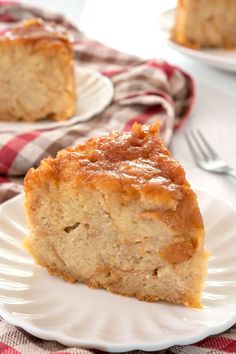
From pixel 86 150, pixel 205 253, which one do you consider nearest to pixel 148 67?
pixel 86 150

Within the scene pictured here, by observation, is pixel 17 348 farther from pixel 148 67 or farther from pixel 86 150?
pixel 148 67

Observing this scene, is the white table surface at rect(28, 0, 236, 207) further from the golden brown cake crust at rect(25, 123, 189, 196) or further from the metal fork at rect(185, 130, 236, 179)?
the golden brown cake crust at rect(25, 123, 189, 196)

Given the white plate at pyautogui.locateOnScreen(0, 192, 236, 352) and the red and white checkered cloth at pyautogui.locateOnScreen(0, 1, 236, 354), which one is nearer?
the white plate at pyautogui.locateOnScreen(0, 192, 236, 352)

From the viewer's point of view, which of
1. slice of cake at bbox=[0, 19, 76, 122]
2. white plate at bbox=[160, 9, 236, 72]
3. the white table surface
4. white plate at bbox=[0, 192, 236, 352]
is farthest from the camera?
white plate at bbox=[160, 9, 236, 72]

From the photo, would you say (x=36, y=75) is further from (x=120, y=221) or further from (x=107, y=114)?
(x=120, y=221)

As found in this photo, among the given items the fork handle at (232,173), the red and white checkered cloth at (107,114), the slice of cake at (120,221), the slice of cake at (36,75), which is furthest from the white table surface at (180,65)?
the slice of cake at (120,221)

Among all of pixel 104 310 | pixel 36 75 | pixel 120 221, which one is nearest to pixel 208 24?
pixel 36 75

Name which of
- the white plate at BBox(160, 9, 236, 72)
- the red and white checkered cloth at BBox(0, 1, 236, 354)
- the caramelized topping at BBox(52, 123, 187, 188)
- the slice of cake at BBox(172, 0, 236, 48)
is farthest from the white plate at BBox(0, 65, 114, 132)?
the caramelized topping at BBox(52, 123, 187, 188)
